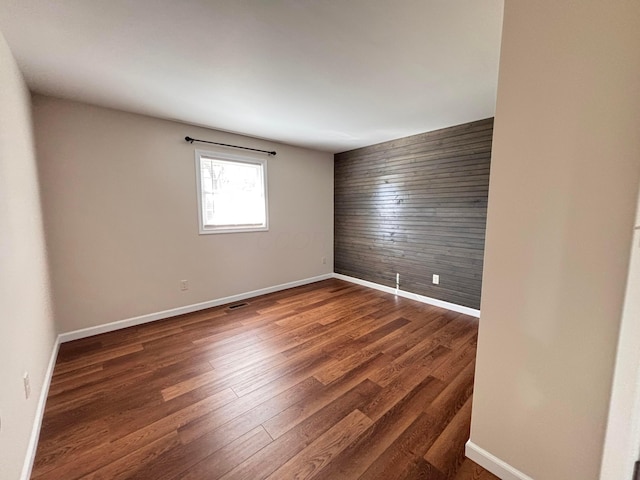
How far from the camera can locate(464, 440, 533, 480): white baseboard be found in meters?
1.17

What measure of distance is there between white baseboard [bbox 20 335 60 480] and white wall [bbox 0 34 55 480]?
1.8 inches

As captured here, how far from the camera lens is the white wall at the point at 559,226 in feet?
2.87

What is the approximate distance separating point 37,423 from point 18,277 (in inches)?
34.4

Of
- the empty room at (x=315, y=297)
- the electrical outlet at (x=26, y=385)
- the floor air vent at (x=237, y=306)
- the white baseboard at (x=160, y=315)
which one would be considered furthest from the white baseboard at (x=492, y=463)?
the white baseboard at (x=160, y=315)

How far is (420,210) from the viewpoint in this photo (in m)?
3.46

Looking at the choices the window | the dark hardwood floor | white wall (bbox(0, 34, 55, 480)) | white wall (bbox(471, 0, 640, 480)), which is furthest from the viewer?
the window

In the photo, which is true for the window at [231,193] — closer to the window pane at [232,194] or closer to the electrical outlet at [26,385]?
the window pane at [232,194]

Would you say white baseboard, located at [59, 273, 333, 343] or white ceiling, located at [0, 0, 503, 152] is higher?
white ceiling, located at [0, 0, 503, 152]

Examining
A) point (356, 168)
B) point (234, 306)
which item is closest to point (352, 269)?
point (356, 168)

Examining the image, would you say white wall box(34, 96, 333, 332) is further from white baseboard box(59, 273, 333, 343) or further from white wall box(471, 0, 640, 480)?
white wall box(471, 0, 640, 480)

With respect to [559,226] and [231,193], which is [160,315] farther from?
[559,226]

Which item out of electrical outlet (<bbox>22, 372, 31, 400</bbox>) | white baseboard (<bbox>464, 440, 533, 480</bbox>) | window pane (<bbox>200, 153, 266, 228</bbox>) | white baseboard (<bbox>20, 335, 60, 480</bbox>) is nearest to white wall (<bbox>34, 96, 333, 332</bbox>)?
window pane (<bbox>200, 153, 266, 228</bbox>)

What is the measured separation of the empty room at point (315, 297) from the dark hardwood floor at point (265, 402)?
16mm

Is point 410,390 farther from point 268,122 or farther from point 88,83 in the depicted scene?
point 88,83
